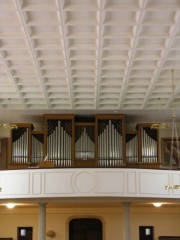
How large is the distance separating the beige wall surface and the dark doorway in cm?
29

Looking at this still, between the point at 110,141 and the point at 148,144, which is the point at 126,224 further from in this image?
the point at 148,144

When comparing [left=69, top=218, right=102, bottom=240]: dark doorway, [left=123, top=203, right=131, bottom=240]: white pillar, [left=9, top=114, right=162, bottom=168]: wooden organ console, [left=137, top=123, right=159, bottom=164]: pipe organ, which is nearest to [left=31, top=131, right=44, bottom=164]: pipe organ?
[left=9, top=114, right=162, bottom=168]: wooden organ console

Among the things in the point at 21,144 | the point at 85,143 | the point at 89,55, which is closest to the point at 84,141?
the point at 85,143

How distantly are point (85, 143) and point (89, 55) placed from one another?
6878 mm

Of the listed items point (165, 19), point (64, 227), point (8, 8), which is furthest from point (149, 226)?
point (8, 8)

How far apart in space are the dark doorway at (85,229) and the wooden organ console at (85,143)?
7.82 feet

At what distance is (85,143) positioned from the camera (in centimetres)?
2120

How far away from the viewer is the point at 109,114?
69.9ft

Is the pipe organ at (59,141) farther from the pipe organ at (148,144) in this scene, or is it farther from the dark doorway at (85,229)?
the pipe organ at (148,144)

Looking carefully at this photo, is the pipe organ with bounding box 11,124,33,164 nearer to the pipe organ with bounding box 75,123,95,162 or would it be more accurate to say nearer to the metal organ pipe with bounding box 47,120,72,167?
the metal organ pipe with bounding box 47,120,72,167

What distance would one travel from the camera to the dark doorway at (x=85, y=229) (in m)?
20.7

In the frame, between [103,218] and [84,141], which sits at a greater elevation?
[84,141]

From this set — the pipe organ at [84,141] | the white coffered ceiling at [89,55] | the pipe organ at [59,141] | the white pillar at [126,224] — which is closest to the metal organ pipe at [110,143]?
the pipe organ at [84,141]

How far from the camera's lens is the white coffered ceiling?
1202 centimetres
